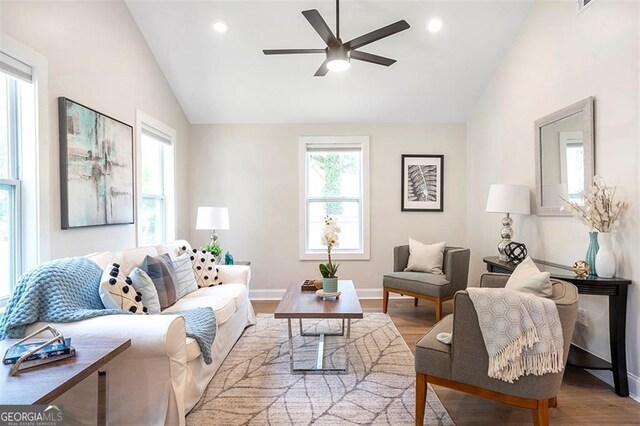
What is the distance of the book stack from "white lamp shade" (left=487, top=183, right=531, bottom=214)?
3453 millimetres

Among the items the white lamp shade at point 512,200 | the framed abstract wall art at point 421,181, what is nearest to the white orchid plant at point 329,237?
the white lamp shade at point 512,200

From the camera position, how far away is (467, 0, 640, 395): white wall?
2.33 m

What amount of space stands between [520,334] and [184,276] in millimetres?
2553

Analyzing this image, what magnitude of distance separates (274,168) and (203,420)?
332 cm

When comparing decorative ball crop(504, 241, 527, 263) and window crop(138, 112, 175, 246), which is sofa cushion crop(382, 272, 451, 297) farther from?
window crop(138, 112, 175, 246)

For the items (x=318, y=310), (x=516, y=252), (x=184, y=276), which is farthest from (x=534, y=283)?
(x=184, y=276)

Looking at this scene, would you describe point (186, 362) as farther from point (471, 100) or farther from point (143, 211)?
point (471, 100)

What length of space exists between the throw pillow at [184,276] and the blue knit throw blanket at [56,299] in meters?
0.82

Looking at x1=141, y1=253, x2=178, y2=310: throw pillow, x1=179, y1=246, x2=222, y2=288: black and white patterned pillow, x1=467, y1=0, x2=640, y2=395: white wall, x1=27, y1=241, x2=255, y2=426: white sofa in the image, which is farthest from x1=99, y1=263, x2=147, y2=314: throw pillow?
x1=467, y1=0, x2=640, y2=395: white wall

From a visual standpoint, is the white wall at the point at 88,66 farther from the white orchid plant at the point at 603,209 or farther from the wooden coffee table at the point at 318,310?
the white orchid plant at the point at 603,209

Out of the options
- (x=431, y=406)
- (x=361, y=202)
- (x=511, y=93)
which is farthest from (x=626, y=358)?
(x=361, y=202)

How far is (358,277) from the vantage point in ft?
15.9

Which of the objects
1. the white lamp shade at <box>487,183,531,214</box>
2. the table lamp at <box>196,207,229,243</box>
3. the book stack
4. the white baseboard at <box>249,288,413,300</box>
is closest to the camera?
the book stack

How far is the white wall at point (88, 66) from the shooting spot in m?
2.28
